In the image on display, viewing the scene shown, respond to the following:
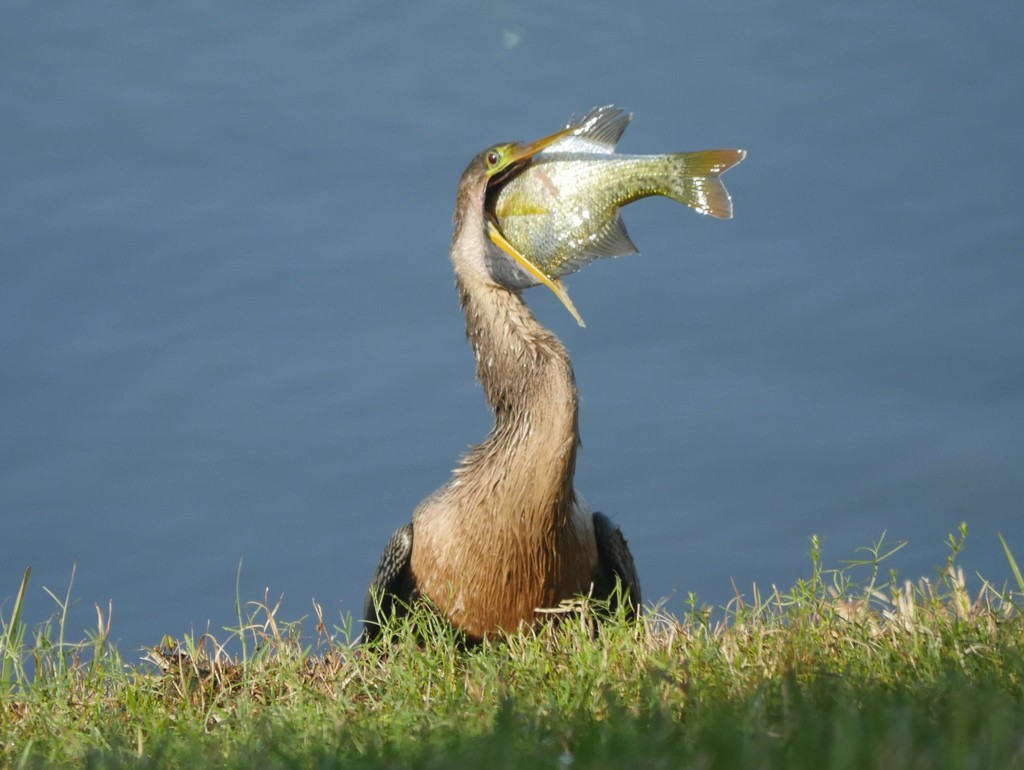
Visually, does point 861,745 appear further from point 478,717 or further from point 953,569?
point 953,569

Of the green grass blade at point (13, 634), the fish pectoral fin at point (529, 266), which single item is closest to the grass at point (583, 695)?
the green grass blade at point (13, 634)

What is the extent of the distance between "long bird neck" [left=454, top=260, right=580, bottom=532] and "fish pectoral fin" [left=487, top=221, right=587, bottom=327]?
129mm

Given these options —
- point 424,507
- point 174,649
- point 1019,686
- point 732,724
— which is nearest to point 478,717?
point 732,724

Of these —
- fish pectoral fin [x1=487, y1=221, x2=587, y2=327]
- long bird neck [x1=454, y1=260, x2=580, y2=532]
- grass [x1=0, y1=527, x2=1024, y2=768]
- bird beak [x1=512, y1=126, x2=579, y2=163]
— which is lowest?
grass [x1=0, y1=527, x2=1024, y2=768]

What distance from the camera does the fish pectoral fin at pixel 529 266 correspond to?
18.2 feet

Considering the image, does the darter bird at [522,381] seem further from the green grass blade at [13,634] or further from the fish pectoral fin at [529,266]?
the green grass blade at [13,634]

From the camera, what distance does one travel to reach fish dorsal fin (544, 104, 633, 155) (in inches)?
220

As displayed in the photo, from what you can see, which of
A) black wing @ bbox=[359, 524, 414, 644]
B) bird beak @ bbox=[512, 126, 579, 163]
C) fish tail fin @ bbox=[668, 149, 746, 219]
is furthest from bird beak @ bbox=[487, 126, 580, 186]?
black wing @ bbox=[359, 524, 414, 644]

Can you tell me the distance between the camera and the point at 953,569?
4.56m

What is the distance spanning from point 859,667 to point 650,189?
227 centimetres

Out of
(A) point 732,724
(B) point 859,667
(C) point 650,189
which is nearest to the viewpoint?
(A) point 732,724

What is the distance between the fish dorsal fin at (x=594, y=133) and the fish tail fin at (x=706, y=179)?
380 millimetres

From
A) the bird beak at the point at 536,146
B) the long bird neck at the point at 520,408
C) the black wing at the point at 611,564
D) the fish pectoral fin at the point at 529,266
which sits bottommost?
the black wing at the point at 611,564

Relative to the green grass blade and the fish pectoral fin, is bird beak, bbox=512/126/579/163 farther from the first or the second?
the green grass blade
